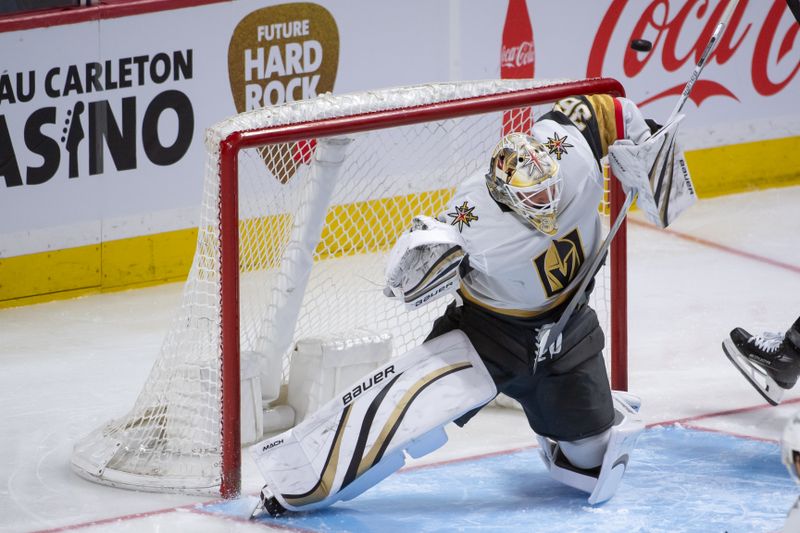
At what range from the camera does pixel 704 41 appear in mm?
7398

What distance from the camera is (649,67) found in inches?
287

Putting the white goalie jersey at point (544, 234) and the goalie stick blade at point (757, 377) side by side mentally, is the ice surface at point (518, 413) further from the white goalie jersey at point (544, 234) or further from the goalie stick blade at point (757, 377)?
the white goalie jersey at point (544, 234)

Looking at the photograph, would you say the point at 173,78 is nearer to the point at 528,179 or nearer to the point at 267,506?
the point at 267,506

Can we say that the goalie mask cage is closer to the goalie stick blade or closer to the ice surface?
the ice surface

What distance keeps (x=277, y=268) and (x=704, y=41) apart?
3.03m

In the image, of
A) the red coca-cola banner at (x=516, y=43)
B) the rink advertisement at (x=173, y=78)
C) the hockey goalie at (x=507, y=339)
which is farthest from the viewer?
the red coca-cola banner at (x=516, y=43)

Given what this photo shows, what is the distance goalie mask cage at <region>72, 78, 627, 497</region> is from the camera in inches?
176

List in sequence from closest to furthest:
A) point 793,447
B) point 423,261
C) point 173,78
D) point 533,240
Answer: point 793,447 → point 423,261 → point 533,240 → point 173,78

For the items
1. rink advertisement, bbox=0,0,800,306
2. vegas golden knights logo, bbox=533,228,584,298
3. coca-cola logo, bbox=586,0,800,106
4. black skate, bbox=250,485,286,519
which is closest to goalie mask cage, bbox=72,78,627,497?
black skate, bbox=250,485,286,519

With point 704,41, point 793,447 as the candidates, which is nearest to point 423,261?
point 793,447

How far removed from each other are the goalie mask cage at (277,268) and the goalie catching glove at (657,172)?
19.1 inches

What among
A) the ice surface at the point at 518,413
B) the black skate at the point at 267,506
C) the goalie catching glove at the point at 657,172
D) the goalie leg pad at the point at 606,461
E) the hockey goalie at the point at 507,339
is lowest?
the ice surface at the point at 518,413

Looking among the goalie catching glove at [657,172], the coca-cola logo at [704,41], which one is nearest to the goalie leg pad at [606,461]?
the goalie catching glove at [657,172]

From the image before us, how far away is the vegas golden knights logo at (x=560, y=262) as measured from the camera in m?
4.29
